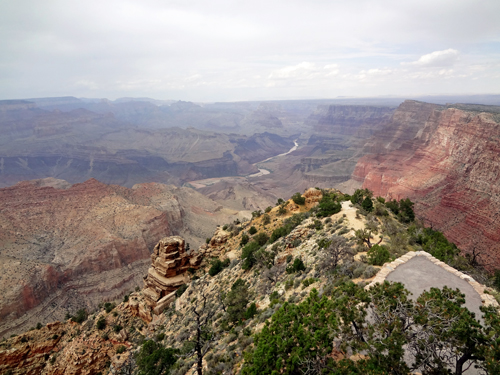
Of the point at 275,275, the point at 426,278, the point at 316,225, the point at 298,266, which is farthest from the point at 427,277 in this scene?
the point at 316,225

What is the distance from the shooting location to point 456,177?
196ft

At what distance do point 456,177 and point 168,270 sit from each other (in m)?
66.6

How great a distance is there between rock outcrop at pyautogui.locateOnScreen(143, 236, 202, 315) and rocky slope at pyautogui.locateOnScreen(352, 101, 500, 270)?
44377 mm

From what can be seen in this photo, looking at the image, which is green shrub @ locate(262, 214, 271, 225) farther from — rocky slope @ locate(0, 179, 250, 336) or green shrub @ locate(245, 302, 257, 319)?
rocky slope @ locate(0, 179, 250, 336)

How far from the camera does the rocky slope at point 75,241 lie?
157ft

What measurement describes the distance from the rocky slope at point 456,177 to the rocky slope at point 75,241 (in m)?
56.2

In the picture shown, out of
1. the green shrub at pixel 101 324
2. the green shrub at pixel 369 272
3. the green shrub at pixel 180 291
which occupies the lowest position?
the green shrub at pixel 101 324

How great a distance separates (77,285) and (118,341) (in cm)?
3862

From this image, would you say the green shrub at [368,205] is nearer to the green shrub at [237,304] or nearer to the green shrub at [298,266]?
the green shrub at [298,266]

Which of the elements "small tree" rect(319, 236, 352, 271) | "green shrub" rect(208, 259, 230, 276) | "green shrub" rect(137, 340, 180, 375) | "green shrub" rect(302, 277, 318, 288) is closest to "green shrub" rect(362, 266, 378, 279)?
"small tree" rect(319, 236, 352, 271)

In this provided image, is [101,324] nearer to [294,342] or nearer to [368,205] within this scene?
[294,342]

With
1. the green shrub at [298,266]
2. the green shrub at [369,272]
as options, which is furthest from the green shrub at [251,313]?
the green shrub at [369,272]

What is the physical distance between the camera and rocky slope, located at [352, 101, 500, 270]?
147ft

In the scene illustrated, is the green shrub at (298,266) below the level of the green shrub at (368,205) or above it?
below
